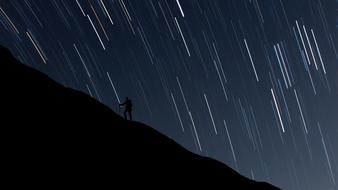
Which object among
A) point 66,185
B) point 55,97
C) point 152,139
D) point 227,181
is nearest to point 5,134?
point 66,185

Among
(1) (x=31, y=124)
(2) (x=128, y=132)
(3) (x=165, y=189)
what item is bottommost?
(3) (x=165, y=189)

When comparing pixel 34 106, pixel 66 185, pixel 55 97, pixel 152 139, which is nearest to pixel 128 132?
pixel 152 139

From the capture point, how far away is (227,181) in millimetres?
24891

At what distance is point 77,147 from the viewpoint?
17.4m

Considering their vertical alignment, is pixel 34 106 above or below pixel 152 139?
above

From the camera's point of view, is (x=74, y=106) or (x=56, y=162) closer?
(x=56, y=162)

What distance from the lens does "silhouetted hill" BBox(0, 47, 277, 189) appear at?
47.7 ft

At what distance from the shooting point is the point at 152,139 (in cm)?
2392

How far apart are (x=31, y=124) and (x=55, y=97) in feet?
13.2

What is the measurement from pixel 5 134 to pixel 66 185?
117 inches

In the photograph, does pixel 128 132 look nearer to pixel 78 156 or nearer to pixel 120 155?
pixel 120 155

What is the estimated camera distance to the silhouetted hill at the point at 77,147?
14539mm

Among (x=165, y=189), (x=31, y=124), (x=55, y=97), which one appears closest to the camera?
(x=31, y=124)

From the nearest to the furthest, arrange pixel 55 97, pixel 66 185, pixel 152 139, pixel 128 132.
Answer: pixel 66 185 → pixel 55 97 → pixel 128 132 → pixel 152 139
